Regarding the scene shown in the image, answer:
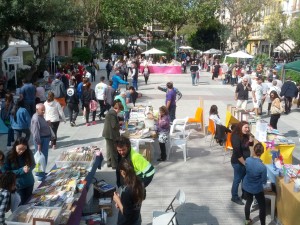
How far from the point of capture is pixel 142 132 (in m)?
9.10

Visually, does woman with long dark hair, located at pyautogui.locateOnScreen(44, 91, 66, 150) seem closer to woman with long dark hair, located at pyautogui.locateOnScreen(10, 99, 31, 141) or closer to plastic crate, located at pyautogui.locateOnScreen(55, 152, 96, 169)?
woman with long dark hair, located at pyautogui.locateOnScreen(10, 99, 31, 141)

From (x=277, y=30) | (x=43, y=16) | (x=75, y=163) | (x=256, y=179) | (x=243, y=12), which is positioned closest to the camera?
(x=256, y=179)

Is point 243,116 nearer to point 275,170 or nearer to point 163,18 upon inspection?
point 275,170

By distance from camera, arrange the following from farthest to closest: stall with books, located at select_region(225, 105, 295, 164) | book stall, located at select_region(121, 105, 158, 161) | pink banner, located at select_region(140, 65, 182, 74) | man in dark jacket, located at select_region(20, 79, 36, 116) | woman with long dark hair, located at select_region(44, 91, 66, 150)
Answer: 1. pink banner, located at select_region(140, 65, 182, 74)
2. man in dark jacket, located at select_region(20, 79, 36, 116)
3. woman with long dark hair, located at select_region(44, 91, 66, 150)
4. book stall, located at select_region(121, 105, 158, 161)
5. stall with books, located at select_region(225, 105, 295, 164)

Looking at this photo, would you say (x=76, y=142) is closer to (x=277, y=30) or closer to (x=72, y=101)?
(x=72, y=101)

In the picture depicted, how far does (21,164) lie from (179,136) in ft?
19.0

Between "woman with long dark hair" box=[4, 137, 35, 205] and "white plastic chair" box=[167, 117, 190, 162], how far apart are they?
4.46 meters

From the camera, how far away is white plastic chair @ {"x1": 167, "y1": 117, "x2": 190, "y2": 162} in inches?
367

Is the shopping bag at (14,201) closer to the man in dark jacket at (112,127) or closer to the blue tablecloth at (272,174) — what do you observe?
the man in dark jacket at (112,127)

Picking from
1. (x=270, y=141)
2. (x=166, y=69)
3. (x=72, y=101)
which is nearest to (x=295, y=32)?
(x=166, y=69)

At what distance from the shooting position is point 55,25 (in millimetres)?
19750

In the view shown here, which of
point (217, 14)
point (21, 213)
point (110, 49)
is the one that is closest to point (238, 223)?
point (21, 213)

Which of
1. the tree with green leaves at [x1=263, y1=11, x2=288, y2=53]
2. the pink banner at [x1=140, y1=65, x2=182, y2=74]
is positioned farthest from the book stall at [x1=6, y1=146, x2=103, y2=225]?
the tree with green leaves at [x1=263, y1=11, x2=288, y2=53]

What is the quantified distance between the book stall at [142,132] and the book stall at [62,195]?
1520mm
